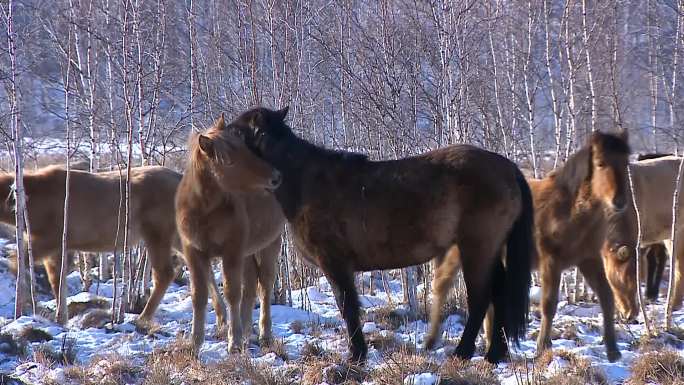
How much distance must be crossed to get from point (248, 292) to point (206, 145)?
1.88 meters

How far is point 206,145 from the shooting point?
758 cm

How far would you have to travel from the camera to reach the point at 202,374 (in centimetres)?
639

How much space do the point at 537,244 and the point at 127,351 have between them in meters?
3.92

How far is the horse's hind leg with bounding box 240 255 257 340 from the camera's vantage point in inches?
338

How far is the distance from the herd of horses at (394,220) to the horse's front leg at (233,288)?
10 mm

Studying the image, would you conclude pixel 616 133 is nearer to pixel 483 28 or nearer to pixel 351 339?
pixel 351 339

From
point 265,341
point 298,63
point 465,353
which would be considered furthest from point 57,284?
point 465,353

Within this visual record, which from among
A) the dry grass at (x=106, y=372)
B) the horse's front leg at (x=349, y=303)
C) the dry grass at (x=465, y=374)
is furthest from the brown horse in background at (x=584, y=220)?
the dry grass at (x=106, y=372)

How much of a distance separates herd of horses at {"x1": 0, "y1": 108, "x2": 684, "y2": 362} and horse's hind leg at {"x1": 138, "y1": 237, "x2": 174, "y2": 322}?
0.09 ft

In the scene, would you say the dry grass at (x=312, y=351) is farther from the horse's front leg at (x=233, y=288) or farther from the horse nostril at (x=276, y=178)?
the horse nostril at (x=276, y=178)

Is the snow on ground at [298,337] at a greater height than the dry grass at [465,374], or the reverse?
the snow on ground at [298,337]

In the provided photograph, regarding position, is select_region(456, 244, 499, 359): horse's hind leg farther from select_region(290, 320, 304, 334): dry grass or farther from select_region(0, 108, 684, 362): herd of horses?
select_region(290, 320, 304, 334): dry grass

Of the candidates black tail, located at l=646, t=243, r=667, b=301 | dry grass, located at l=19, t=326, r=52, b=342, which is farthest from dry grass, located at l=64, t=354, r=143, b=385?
black tail, located at l=646, t=243, r=667, b=301

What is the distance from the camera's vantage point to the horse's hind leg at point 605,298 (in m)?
7.40
